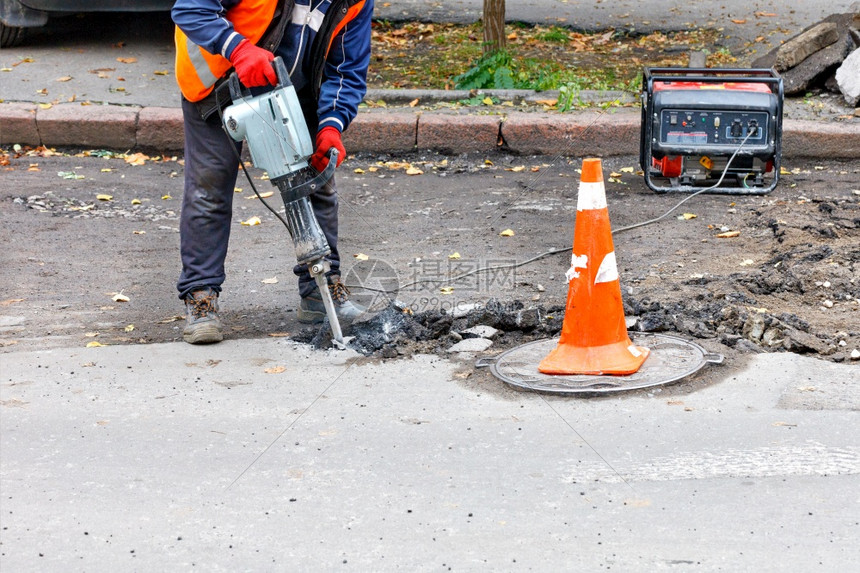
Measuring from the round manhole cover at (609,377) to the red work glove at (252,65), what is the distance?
1.39 m

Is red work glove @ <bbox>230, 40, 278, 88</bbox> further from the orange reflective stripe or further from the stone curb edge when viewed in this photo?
the stone curb edge

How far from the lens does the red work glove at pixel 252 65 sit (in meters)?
3.74

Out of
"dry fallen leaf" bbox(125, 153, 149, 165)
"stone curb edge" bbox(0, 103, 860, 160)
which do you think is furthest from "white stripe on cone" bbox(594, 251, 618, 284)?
"dry fallen leaf" bbox(125, 153, 149, 165)

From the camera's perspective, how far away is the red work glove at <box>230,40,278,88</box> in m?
3.74

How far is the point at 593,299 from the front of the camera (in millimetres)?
3746

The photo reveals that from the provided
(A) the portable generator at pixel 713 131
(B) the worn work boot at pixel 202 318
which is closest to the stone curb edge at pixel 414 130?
(A) the portable generator at pixel 713 131

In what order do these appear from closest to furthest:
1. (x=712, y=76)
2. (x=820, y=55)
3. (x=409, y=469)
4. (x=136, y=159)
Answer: (x=409, y=469), (x=712, y=76), (x=136, y=159), (x=820, y=55)

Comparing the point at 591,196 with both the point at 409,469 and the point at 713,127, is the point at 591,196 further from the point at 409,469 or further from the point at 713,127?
the point at 713,127

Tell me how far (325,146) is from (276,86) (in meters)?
0.39

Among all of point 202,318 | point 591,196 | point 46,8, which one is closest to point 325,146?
point 202,318

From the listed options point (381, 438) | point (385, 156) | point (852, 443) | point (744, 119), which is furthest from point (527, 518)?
point (385, 156)

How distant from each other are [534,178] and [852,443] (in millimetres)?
4015

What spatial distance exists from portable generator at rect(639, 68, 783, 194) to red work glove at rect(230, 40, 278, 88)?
125 inches

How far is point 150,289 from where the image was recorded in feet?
→ 16.2
